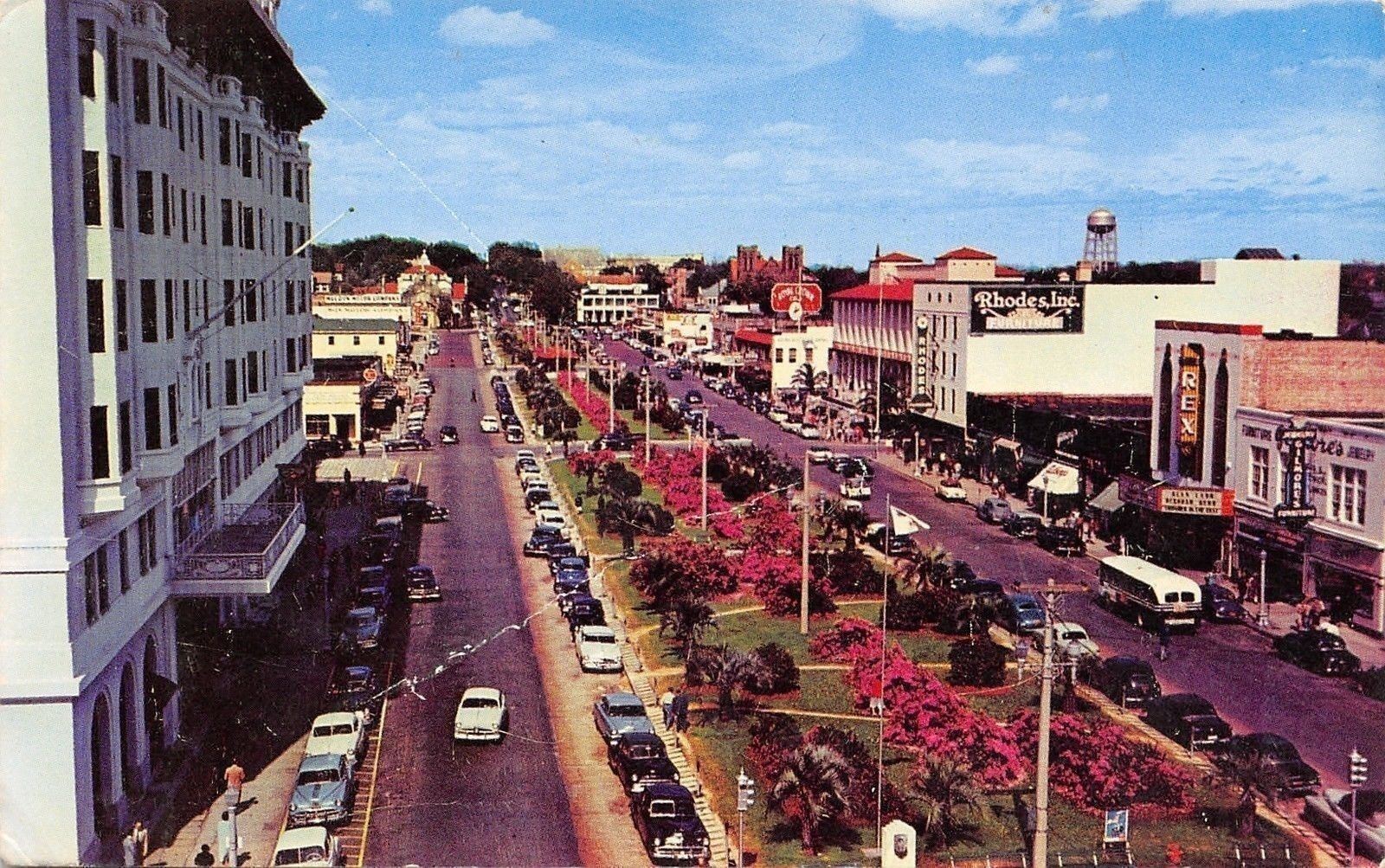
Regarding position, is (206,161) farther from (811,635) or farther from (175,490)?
(811,635)

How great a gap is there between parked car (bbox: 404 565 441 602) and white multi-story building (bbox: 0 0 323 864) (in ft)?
22.0

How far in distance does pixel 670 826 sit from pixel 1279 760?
12949 mm

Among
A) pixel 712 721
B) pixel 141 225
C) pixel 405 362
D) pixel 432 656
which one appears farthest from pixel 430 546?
pixel 405 362

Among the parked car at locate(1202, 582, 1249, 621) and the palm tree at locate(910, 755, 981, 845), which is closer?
the palm tree at locate(910, 755, 981, 845)

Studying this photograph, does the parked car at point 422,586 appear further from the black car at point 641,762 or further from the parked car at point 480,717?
the black car at point 641,762

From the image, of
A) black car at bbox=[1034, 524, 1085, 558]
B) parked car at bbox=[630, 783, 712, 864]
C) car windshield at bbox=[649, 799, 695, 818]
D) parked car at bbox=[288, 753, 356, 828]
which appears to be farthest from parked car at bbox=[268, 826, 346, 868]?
black car at bbox=[1034, 524, 1085, 558]

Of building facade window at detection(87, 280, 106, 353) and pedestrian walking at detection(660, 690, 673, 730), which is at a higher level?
building facade window at detection(87, 280, 106, 353)

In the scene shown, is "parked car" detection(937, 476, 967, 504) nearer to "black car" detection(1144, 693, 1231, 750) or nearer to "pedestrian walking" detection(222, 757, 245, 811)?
"black car" detection(1144, 693, 1231, 750)

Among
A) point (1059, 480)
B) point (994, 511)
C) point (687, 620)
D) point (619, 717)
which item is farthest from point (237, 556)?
point (1059, 480)

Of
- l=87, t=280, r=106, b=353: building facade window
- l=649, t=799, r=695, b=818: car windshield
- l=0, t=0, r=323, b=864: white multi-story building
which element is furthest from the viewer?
l=649, t=799, r=695, b=818: car windshield

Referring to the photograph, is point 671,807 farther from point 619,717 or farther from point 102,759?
point 102,759

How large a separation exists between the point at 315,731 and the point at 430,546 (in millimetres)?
23258

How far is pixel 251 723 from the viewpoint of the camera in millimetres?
32438

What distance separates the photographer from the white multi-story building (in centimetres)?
2250
